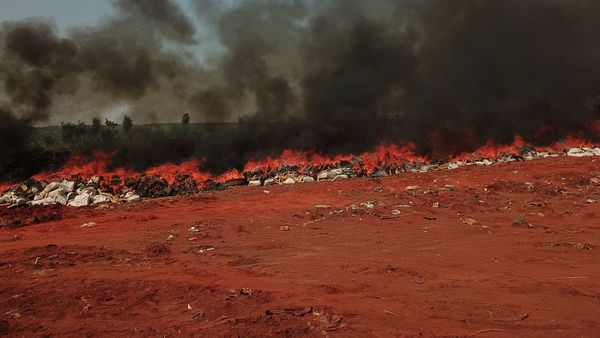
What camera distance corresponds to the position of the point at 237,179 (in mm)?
20625

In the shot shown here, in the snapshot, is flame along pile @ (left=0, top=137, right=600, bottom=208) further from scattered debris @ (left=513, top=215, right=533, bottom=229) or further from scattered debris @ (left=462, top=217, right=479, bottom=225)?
scattered debris @ (left=513, top=215, right=533, bottom=229)

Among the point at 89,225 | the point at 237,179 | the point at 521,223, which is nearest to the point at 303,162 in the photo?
the point at 237,179

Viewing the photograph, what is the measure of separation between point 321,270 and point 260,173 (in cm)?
1548

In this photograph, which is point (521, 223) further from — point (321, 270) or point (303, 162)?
point (303, 162)

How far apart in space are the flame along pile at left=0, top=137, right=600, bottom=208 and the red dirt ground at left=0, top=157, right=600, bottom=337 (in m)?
7.96

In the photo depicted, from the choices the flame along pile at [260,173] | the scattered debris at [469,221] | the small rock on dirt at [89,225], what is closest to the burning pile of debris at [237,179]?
the flame along pile at [260,173]

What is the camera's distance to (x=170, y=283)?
205 inches

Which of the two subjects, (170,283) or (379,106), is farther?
(379,106)

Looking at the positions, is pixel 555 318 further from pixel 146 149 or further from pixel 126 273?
pixel 146 149

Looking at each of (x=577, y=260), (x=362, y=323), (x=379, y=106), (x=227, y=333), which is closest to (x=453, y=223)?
(x=577, y=260)

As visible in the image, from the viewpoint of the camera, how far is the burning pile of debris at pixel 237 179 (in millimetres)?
19938

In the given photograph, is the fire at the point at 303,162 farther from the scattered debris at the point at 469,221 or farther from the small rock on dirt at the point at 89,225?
the scattered debris at the point at 469,221

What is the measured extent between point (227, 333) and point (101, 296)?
2.04 meters

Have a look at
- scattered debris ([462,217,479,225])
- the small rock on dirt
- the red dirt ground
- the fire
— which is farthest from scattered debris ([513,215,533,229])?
the fire
